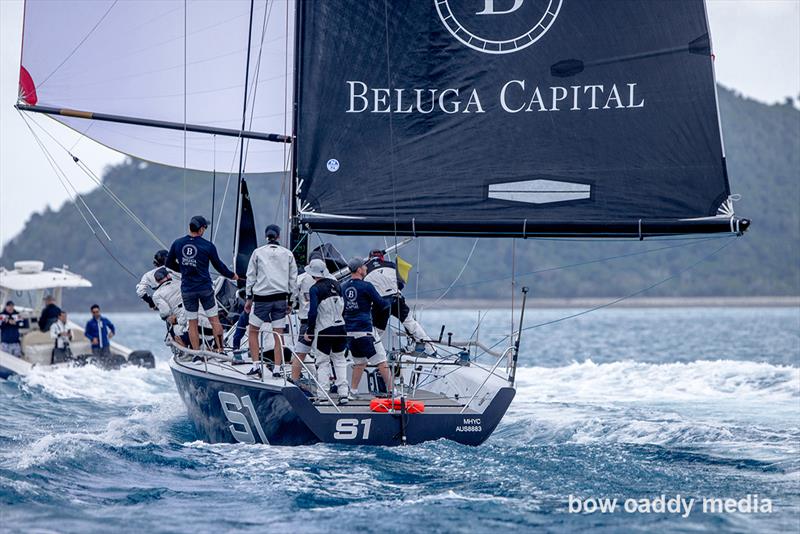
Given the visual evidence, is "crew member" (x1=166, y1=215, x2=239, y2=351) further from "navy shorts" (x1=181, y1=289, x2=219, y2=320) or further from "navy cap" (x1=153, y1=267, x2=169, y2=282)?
"navy cap" (x1=153, y1=267, x2=169, y2=282)

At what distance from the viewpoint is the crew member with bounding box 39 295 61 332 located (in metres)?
23.0

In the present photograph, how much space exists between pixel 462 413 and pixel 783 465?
3098mm

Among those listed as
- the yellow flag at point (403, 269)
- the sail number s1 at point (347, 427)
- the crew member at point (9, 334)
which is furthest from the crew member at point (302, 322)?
the crew member at point (9, 334)

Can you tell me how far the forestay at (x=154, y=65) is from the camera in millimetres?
16000

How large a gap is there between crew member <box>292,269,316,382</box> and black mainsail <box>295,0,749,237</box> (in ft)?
2.83

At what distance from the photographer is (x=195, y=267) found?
12469 millimetres

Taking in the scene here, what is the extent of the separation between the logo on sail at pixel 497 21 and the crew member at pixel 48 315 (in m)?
13.7

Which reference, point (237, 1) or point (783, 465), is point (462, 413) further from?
point (237, 1)

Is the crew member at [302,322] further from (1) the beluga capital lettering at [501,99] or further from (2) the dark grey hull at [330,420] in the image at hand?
(1) the beluga capital lettering at [501,99]

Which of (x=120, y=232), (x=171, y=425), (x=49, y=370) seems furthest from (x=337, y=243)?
(x=171, y=425)

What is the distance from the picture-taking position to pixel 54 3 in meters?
16.1

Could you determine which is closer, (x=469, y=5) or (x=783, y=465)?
(x=783, y=465)

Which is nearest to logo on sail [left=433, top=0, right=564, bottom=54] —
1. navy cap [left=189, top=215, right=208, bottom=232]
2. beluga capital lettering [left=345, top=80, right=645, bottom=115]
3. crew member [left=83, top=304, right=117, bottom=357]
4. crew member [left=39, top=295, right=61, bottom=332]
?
beluga capital lettering [left=345, top=80, right=645, bottom=115]

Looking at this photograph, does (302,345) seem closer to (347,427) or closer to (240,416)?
(240,416)
